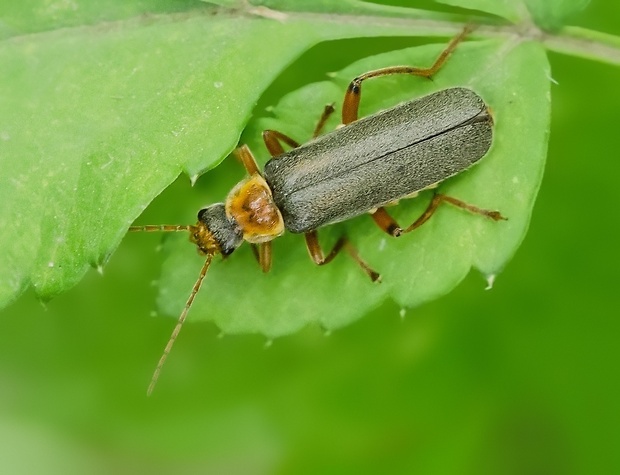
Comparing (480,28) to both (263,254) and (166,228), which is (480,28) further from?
(166,228)

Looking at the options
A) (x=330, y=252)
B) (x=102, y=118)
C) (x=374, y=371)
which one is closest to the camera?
(x=102, y=118)

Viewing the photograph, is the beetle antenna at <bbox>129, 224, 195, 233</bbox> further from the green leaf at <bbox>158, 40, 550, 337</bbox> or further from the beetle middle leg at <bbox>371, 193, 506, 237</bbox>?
the beetle middle leg at <bbox>371, 193, 506, 237</bbox>

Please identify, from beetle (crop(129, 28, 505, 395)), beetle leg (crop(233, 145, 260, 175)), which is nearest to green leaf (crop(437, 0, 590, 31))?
beetle (crop(129, 28, 505, 395))

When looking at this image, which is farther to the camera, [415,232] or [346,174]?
[346,174]

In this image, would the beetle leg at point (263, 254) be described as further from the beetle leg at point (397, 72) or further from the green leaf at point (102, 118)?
the beetle leg at point (397, 72)

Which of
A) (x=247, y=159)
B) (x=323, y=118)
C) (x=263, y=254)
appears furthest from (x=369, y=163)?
(x=263, y=254)

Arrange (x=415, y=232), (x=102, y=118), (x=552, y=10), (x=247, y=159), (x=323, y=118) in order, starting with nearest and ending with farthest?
(x=102, y=118)
(x=552, y=10)
(x=415, y=232)
(x=323, y=118)
(x=247, y=159)

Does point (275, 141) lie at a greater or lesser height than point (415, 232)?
greater
